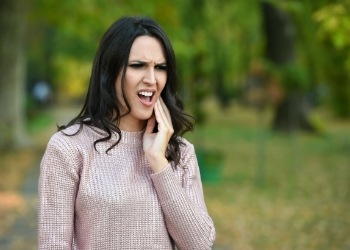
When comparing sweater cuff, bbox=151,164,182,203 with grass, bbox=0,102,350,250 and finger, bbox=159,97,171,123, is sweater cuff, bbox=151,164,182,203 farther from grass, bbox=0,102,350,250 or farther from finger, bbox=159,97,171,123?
grass, bbox=0,102,350,250

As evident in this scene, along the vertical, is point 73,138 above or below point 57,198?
above

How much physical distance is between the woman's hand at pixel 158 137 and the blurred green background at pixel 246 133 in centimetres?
40

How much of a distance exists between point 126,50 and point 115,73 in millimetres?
87

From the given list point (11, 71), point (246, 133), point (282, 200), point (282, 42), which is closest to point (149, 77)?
point (282, 200)

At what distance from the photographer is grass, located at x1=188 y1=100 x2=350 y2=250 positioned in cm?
893

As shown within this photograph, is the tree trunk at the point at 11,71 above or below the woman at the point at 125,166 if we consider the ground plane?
below

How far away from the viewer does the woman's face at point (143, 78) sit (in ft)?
8.29

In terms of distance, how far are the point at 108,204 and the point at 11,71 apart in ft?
58.5

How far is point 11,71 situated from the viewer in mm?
19703

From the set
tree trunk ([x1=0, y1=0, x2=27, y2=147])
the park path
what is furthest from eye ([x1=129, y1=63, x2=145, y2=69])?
tree trunk ([x1=0, y1=0, x2=27, y2=147])

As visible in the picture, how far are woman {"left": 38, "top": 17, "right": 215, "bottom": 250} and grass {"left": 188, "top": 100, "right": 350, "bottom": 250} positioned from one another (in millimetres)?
5910

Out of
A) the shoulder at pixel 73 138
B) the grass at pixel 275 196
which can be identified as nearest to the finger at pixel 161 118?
the shoulder at pixel 73 138

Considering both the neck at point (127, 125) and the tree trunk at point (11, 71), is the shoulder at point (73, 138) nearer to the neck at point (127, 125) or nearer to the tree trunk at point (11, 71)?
the neck at point (127, 125)

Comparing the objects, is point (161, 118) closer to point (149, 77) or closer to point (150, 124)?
point (150, 124)
